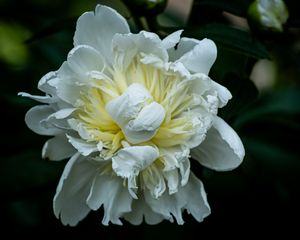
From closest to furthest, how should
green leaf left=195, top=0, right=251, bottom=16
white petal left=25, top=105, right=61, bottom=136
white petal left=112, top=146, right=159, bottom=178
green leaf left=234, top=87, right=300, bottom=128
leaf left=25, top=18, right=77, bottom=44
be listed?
white petal left=112, top=146, right=159, bottom=178, white petal left=25, top=105, right=61, bottom=136, green leaf left=195, top=0, right=251, bottom=16, leaf left=25, top=18, right=77, bottom=44, green leaf left=234, top=87, right=300, bottom=128

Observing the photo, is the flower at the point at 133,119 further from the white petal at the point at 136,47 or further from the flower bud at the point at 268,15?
the flower bud at the point at 268,15

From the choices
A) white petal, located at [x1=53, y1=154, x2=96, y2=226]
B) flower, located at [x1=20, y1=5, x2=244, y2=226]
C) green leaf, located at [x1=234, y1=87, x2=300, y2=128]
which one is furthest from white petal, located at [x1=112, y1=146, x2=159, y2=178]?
green leaf, located at [x1=234, y1=87, x2=300, y2=128]

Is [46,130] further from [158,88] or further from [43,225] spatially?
[43,225]

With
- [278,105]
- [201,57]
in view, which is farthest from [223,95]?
[278,105]

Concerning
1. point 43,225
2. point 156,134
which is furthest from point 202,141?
point 43,225

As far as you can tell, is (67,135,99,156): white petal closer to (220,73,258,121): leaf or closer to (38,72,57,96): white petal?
(38,72,57,96): white petal

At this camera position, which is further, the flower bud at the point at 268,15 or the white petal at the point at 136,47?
the flower bud at the point at 268,15

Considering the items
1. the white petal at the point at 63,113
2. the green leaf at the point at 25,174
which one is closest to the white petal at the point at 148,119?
the white petal at the point at 63,113
